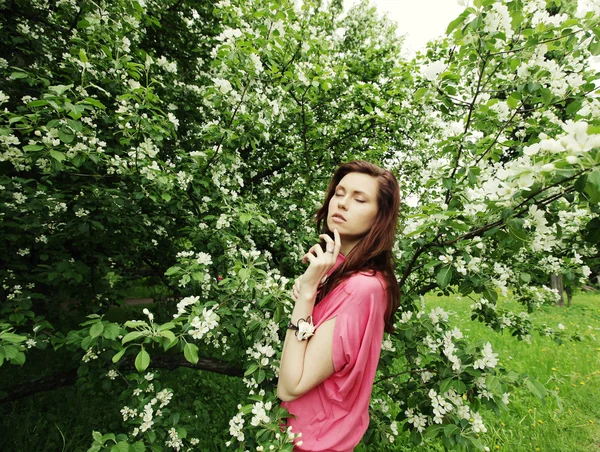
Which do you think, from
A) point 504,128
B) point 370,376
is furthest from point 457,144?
point 370,376

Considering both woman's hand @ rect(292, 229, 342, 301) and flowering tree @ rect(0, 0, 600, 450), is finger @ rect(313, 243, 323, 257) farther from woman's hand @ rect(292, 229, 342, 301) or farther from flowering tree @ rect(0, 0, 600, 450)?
flowering tree @ rect(0, 0, 600, 450)

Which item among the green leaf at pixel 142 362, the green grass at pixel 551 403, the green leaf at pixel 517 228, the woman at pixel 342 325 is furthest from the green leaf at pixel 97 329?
the green grass at pixel 551 403

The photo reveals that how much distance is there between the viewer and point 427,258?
227 cm

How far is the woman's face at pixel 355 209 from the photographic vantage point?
1.56 meters

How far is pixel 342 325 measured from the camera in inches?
50.3

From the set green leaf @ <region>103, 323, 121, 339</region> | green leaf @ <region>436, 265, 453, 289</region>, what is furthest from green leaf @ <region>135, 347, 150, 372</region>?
green leaf @ <region>436, 265, 453, 289</region>

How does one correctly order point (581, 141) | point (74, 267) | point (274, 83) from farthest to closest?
1. point (274, 83)
2. point (74, 267)
3. point (581, 141)

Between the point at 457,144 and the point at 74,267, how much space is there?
130 inches

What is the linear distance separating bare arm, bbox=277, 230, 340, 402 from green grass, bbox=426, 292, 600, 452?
1703 mm

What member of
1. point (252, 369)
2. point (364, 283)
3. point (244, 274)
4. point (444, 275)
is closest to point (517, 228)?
point (444, 275)

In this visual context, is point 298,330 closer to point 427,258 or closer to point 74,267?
point 427,258

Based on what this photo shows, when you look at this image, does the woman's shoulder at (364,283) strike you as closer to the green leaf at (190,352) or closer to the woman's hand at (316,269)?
the woman's hand at (316,269)

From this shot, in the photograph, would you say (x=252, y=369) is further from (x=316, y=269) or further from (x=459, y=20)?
(x=459, y=20)

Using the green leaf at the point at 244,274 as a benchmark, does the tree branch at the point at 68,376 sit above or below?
below
